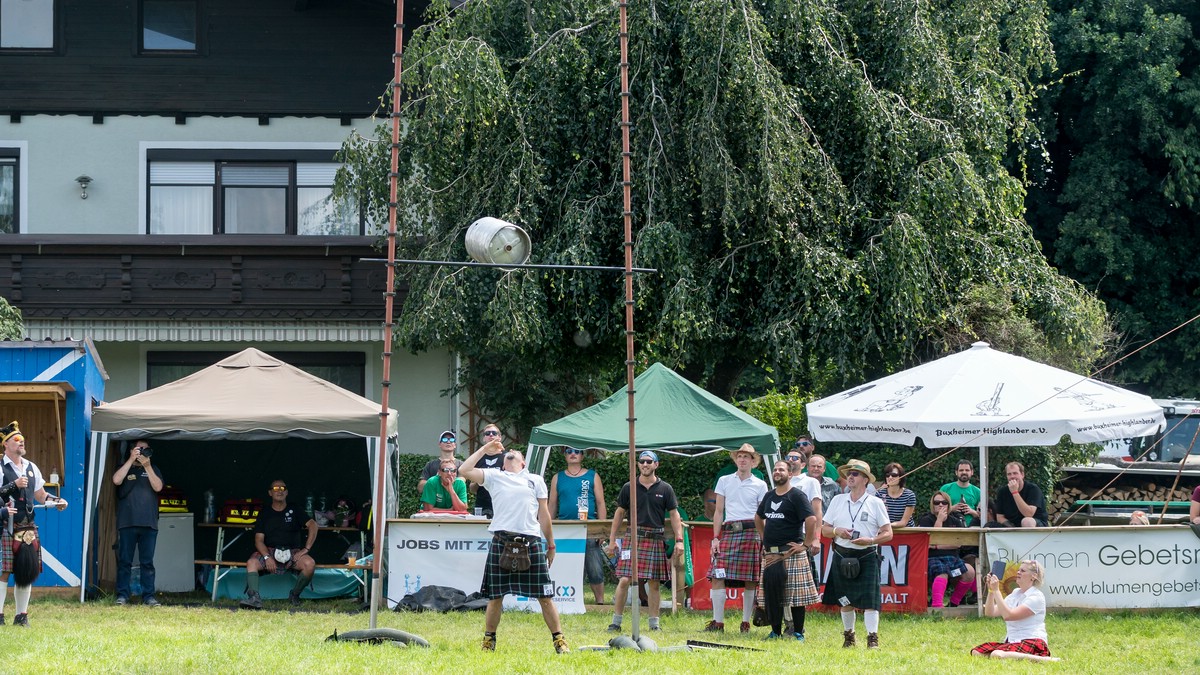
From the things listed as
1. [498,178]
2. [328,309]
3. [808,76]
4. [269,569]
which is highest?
[808,76]

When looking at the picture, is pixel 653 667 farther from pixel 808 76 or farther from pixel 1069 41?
pixel 1069 41

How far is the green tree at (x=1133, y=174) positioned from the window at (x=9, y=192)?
20.2 metres

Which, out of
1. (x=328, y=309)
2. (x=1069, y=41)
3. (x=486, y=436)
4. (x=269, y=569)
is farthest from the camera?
(x=1069, y=41)

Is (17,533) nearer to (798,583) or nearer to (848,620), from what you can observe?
(798,583)

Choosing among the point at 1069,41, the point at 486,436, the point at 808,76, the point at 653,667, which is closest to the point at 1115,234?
the point at 1069,41

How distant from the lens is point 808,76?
18.6 metres

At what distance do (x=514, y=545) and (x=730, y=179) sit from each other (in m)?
7.64

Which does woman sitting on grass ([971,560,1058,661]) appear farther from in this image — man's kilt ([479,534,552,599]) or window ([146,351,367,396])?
window ([146,351,367,396])

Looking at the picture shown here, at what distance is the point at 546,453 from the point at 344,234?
7.64 m

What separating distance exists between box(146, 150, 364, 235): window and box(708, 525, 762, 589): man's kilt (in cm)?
1126

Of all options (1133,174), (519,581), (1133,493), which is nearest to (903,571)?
(519,581)

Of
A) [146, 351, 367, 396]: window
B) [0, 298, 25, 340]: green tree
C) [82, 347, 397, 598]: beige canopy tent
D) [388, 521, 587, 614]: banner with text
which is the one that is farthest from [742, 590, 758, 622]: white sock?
[146, 351, 367, 396]: window

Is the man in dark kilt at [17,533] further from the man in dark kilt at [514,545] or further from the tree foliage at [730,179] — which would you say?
the tree foliage at [730,179]

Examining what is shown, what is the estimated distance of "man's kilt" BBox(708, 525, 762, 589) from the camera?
12828 mm
